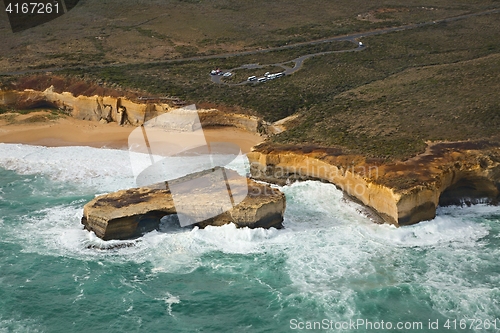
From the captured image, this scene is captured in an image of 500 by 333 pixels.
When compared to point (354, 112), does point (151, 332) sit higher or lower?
lower

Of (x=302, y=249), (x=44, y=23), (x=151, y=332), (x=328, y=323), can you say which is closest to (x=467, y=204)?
(x=302, y=249)

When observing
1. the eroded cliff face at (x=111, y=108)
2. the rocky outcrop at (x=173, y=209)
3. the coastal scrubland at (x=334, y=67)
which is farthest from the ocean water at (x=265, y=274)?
the eroded cliff face at (x=111, y=108)

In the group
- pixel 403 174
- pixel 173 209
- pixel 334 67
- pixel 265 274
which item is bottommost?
pixel 265 274

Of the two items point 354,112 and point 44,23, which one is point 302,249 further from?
point 44,23

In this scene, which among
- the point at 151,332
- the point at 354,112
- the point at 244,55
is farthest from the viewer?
the point at 244,55

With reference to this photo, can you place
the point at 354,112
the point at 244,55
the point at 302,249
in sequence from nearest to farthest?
the point at 302,249, the point at 354,112, the point at 244,55

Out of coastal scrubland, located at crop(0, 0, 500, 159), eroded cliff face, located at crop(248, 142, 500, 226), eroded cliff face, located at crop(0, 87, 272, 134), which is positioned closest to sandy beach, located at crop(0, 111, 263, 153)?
eroded cliff face, located at crop(0, 87, 272, 134)

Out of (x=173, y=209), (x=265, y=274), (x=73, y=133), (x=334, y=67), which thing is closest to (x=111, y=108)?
(x=73, y=133)

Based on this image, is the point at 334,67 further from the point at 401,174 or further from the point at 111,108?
the point at 401,174
